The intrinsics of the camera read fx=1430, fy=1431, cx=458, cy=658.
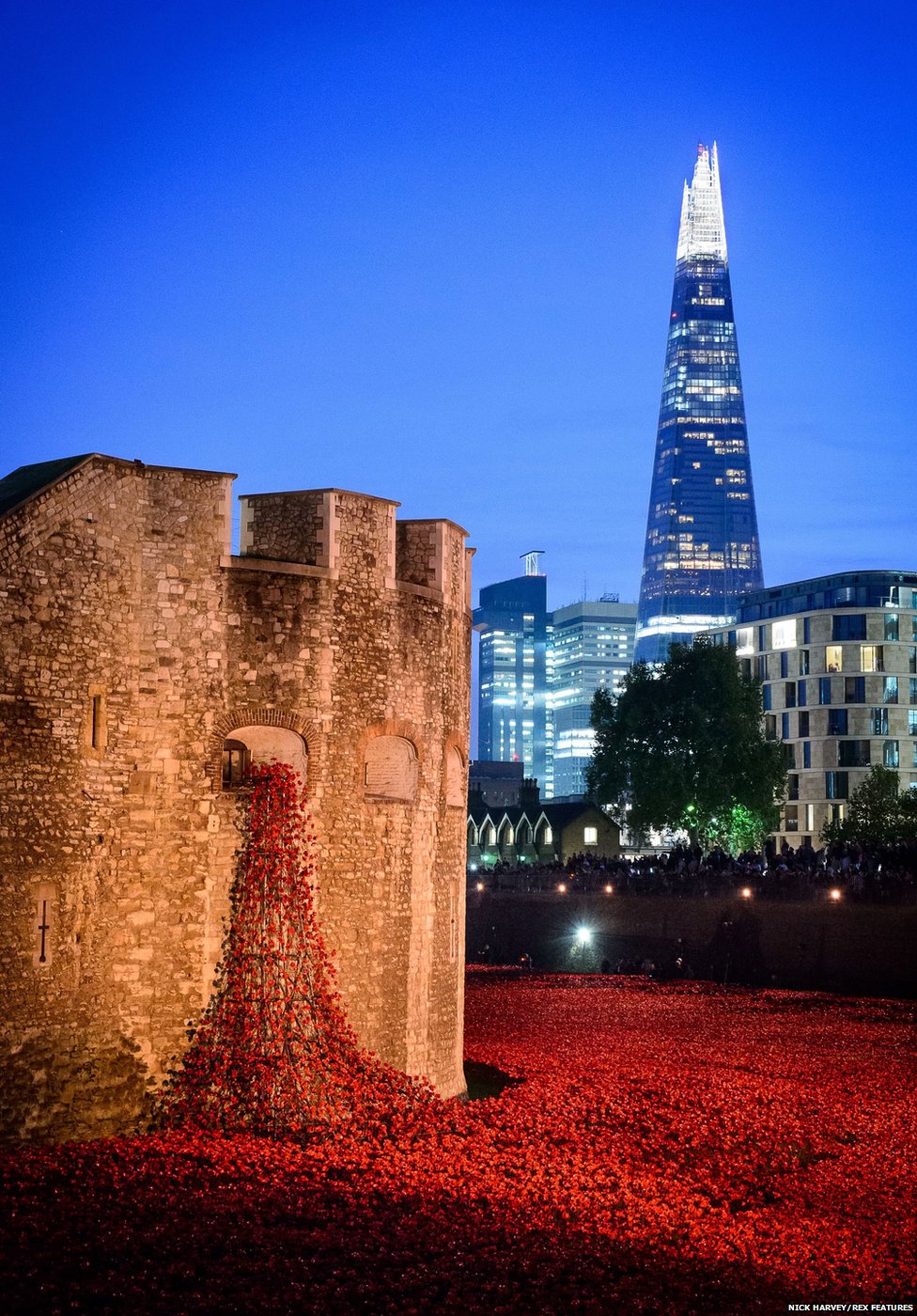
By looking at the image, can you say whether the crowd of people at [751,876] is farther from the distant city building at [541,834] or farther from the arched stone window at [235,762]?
the distant city building at [541,834]

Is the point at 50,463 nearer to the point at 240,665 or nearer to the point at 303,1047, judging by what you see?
the point at 240,665

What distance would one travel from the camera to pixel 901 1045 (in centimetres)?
3155

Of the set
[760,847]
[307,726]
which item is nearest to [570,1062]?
[307,726]

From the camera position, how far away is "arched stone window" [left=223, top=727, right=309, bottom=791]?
21.4m

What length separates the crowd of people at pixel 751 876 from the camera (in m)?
44.7

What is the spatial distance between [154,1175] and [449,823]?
9.04 meters

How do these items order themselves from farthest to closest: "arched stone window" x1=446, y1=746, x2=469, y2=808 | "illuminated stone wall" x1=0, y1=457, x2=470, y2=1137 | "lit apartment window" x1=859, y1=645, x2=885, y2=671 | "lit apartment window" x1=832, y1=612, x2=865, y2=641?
"lit apartment window" x1=832, y1=612, x2=865, y2=641
"lit apartment window" x1=859, y1=645, x2=885, y2=671
"arched stone window" x1=446, y1=746, x2=469, y2=808
"illuminated stone wall" x1=0, y1=457, x2=470, y2=1137

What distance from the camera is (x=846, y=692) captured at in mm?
112438

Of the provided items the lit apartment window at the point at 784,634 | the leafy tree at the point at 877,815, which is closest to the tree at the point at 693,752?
the leafy tree at the point at 877,815

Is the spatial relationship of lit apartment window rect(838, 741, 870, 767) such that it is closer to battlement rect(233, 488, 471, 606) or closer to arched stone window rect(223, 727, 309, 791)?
battlement rect(233, 488, 471, 606)

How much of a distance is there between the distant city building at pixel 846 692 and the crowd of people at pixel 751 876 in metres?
44.3

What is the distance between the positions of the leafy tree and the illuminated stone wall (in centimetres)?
5614

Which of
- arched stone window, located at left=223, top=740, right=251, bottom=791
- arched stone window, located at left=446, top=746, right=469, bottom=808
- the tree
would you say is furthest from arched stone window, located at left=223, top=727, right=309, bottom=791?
the tree

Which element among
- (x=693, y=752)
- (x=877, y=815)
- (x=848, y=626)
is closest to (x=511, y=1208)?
(x=877, y=815)
